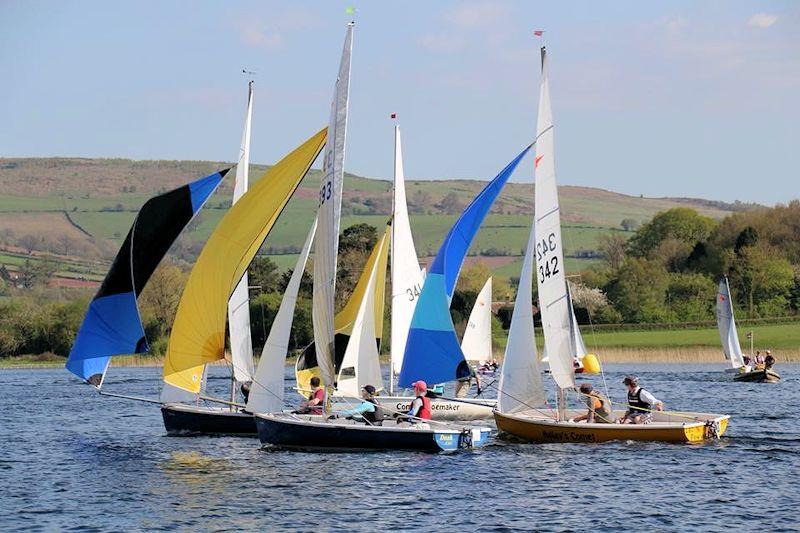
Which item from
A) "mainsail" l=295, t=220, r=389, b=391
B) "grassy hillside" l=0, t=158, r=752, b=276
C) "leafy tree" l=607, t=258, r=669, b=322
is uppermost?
"grassy hillside" l=0, t=158, r=752, b=276

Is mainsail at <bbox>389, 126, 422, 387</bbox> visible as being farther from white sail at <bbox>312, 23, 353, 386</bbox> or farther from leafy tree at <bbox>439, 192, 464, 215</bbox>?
leafy tree at <bbox>439, 192, 464, 215</bbox>

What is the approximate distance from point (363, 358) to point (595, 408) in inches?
289

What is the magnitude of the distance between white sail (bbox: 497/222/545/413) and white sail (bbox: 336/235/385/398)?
5011mm

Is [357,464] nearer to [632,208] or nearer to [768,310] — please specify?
[768,310]

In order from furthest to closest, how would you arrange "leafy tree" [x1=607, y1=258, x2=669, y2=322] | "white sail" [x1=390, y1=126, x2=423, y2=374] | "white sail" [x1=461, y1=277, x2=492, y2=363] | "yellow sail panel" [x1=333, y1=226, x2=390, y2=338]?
1. "leafy tree" [x1=607, y1=258, x2=669, y2=322]
2. "white sail" [x1=461, y1=277, x2=492, y2=363]
3. "white sail" [x1=390, y1=126, x2=423, y2=374]
4. "yellow sail panel" [x1=333, y1=226, x2=390, y2=338]

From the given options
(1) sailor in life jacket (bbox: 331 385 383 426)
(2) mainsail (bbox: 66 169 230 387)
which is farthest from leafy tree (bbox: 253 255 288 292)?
(1) sailor in life jacket (bbox: 331 385 383 426)

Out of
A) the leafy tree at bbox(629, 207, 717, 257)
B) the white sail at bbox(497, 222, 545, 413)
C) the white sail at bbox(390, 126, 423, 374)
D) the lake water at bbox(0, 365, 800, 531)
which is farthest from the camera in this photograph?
the leafy tree at bbox(629, 207, 717, 257)

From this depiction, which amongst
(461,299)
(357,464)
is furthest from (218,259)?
(461,299)

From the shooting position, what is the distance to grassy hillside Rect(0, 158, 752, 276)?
471 ft

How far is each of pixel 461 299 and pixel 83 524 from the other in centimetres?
6236

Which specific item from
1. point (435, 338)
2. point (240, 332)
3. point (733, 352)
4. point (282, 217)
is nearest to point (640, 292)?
point (733, 352)

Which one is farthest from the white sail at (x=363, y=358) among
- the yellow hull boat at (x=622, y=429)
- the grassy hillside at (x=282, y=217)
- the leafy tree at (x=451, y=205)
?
the leafy tree at (x=451, y=205)

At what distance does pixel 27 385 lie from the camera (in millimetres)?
60562

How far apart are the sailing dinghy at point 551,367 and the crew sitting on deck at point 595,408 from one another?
13.3 inches
